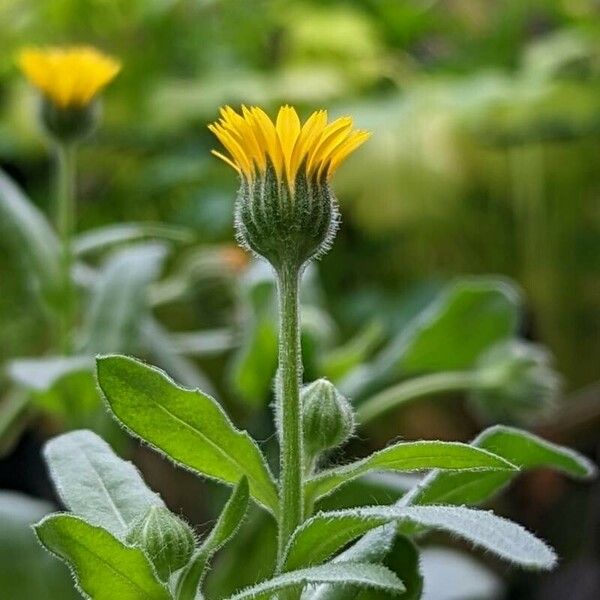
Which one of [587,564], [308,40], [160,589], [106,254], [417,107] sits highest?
[308,40]

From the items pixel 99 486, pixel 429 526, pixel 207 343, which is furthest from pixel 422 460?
pixel 207 343

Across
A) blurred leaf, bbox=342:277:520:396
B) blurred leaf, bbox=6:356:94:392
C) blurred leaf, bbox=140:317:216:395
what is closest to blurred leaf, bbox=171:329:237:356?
blurred leaf, bbox=140:317:216:395

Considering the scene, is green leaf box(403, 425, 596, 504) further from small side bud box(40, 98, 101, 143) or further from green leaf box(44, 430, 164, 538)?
small side bud box(40, 98, 101, 143)

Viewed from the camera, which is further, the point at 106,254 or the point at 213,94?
the point at 213,94

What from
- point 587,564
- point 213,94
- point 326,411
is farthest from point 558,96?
point 326,411

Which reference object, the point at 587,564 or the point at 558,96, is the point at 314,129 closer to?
the point at 587,564

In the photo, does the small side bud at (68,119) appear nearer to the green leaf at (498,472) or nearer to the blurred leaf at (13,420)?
the blurred leaf at (13,420)
